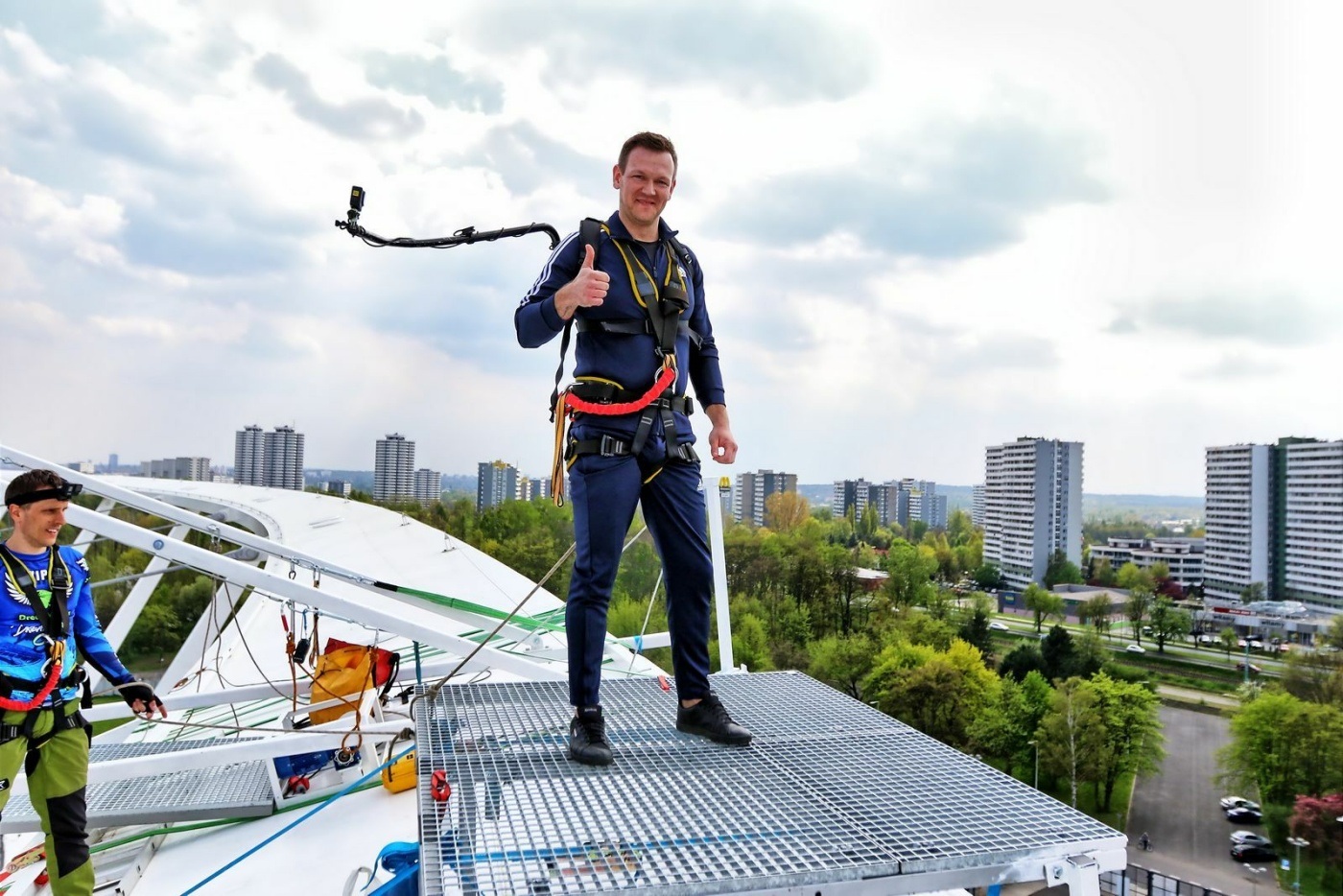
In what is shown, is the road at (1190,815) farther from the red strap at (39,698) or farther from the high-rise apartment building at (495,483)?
the red strap at (39,698)

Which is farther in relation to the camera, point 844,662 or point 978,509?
point 978,509

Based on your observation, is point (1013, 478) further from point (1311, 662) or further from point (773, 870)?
point (773, 870)

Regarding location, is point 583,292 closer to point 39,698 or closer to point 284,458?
point 39,698

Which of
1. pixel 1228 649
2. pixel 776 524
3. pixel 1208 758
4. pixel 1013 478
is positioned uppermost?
pixel 1013 478

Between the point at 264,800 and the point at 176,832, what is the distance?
11.4 inches

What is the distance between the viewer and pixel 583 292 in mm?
1845

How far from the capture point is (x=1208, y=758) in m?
42.0

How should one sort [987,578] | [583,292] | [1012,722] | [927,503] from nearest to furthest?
[583,292] < [1012,722] < [987,578] < [927,503]

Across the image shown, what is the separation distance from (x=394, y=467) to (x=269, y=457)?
278 inches

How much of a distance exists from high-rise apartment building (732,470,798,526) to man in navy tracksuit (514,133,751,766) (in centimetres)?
6293

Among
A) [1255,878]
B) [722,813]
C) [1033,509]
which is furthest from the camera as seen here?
[1033,509]

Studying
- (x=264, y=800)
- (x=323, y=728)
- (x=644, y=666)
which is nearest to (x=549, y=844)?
(x=323, y=728)

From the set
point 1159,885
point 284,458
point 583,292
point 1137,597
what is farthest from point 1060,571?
point 583,292

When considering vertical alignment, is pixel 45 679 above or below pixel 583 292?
below
